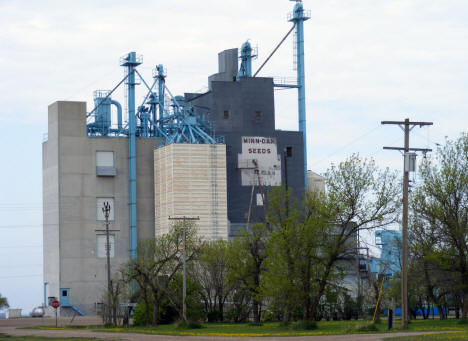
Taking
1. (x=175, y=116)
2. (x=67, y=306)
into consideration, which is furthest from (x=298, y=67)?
(x=67, y=306)

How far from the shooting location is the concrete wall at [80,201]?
104125 mm

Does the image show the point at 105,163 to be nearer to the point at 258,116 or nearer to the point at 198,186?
the point at 198,186

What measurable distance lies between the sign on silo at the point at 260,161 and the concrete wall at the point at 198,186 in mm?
5722

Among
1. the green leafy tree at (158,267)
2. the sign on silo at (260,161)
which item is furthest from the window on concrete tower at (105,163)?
the green leafy tree at (158,267)

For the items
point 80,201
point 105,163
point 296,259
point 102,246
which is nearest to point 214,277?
point 296,259

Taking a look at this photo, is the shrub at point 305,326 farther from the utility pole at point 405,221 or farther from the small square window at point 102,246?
the small square window at point 102,246

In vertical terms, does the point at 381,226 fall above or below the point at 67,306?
above

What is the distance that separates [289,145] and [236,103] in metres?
8.94

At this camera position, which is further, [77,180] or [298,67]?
[298,67]

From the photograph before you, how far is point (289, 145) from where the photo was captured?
373 ft

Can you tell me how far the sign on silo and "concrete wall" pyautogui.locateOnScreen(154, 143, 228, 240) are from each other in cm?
572

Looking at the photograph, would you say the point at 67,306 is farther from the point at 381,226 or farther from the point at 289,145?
the point at 381,226

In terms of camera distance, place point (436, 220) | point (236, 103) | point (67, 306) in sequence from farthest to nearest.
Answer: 1. point (236, 103)
2. point (67, 306)
3. point (436, 220)

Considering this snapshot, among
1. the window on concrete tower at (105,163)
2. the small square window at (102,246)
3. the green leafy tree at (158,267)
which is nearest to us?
the green leafy tree at (158,267)
